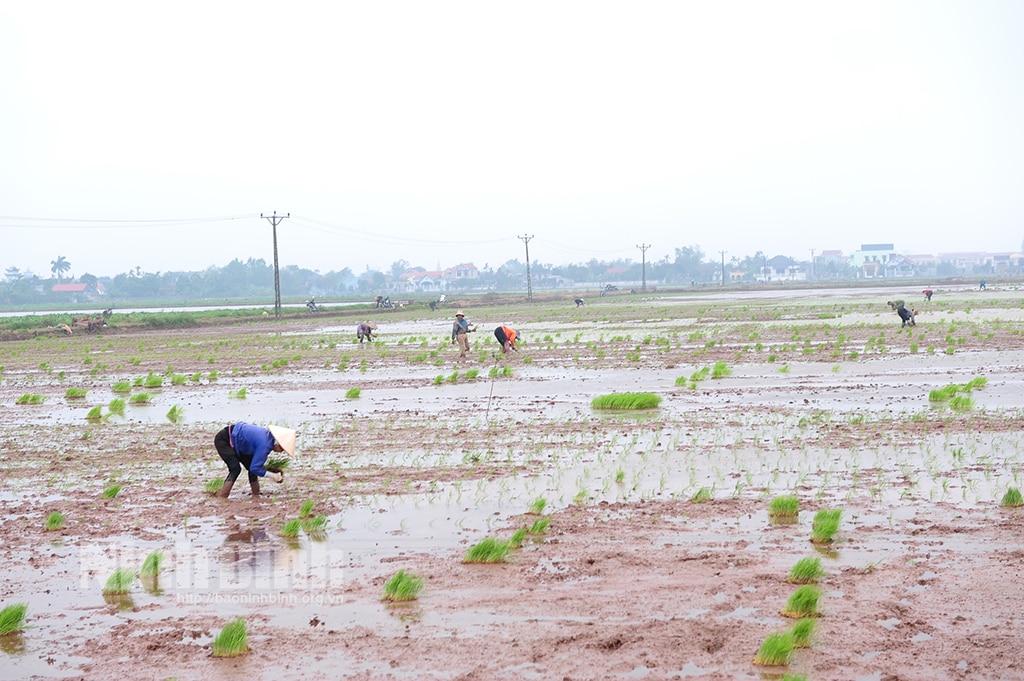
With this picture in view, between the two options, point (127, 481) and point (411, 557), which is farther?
point (127, 481)

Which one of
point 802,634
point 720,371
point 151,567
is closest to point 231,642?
point 151,567

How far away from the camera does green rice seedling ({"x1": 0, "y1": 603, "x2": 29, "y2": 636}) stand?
22.1 feet

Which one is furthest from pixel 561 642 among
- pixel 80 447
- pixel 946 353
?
pixel 946 353

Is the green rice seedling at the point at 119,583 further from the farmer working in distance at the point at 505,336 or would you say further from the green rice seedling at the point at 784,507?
the farmer working in distance at the point at 505,336

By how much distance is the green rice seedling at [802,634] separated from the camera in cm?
610

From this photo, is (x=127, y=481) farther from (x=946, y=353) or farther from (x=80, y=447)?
(x=946, y=353)

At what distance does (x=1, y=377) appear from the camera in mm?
25812

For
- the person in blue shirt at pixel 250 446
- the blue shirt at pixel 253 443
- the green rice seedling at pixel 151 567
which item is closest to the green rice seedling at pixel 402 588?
the green rice seedling at pixel 151 567

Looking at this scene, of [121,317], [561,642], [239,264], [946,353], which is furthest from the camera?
[239,264]

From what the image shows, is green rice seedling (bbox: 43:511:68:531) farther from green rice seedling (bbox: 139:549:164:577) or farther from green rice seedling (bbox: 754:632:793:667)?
green rice seedling (bbox: 754:632:793:667)

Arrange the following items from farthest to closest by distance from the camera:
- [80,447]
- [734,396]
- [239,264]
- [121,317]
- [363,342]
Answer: [239,264], [121,317], [363,342], [734,396], [80,447]

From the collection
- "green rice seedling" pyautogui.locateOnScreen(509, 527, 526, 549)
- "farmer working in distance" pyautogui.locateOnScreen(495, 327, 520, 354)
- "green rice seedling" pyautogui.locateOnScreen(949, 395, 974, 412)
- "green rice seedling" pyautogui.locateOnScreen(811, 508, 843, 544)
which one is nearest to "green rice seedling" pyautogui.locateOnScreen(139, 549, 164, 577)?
"green rice seedling" pyautogui.locateOnScreen(509, 527, 526, 549)

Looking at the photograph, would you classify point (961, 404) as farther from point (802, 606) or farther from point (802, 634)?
point (802, 634)

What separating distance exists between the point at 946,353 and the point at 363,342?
59.7ft
